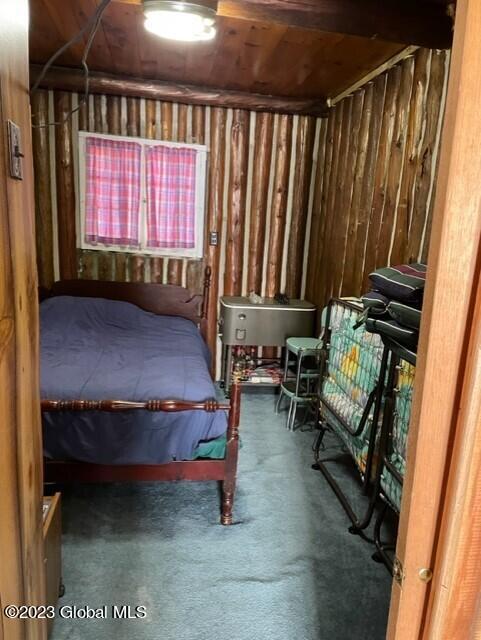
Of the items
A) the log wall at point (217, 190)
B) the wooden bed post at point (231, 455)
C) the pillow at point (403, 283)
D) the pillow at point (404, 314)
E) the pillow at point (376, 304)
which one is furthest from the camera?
the log wall at point (217, 190)

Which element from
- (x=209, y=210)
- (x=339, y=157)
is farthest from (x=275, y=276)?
(x=339, y=157)

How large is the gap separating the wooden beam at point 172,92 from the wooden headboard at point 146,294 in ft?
5.32

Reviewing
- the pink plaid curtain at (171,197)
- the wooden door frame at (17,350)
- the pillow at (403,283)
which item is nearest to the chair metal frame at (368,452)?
the pillow at (403,283)

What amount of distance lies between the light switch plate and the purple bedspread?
5.26ft

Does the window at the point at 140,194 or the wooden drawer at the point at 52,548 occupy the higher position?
the window at the point at 140,194

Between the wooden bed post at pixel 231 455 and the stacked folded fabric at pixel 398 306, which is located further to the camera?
the wooden bed post at pixel 231 455

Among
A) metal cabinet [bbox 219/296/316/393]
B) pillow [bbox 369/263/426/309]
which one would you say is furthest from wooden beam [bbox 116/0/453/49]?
metal cabinet [bbox 219/296/316/393]

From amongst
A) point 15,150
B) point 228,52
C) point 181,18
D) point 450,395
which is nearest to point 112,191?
point 228,52

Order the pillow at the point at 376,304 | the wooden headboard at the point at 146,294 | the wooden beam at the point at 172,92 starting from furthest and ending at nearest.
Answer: the wooden headboard at the point at 146,294 < the wooden beam at the point at 172,92 < the pillow at the point at 376,304

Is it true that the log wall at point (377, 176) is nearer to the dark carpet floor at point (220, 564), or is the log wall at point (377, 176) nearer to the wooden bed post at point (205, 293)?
the wooden bed post at point (205, 293)

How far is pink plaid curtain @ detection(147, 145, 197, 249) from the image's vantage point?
4.06 meters

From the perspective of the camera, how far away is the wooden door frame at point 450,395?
0.59m

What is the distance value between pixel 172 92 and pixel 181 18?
1796 mm

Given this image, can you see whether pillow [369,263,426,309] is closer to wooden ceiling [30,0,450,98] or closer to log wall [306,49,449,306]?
log wall [306,49,449,306]
